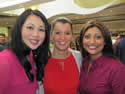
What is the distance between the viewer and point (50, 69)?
1530mm

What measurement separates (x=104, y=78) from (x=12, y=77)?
0.91 m

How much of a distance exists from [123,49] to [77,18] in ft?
16.7

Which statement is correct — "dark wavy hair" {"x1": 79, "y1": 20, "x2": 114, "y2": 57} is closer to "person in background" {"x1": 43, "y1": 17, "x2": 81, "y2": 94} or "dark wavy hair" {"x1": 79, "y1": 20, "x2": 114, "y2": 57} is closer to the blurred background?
"person in background" {"x1": 43, "y1": 17, "x2": 81, "y2": 94}

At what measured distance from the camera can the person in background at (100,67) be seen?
1.29m

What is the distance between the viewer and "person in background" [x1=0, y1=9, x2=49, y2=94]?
37.6 inches

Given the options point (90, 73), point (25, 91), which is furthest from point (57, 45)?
point (25, 91)

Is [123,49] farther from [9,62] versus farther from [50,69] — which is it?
[9,62]

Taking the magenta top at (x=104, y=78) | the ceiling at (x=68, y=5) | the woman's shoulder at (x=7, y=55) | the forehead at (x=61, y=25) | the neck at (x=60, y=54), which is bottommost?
the magenta top at (x=104, y=78)

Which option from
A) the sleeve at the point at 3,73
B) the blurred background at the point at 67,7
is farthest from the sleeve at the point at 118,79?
the blurred background at the point at 67,7

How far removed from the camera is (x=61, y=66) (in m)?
1.56

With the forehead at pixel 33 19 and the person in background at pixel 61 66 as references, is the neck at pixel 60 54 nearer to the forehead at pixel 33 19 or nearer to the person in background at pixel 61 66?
the person in background at pixel 61 66

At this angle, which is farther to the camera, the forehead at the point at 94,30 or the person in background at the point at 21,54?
the forehead at the point at 94,30

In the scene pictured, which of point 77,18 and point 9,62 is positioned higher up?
point 77,18

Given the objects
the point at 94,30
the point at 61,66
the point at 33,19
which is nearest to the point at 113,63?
the point at 94,30
